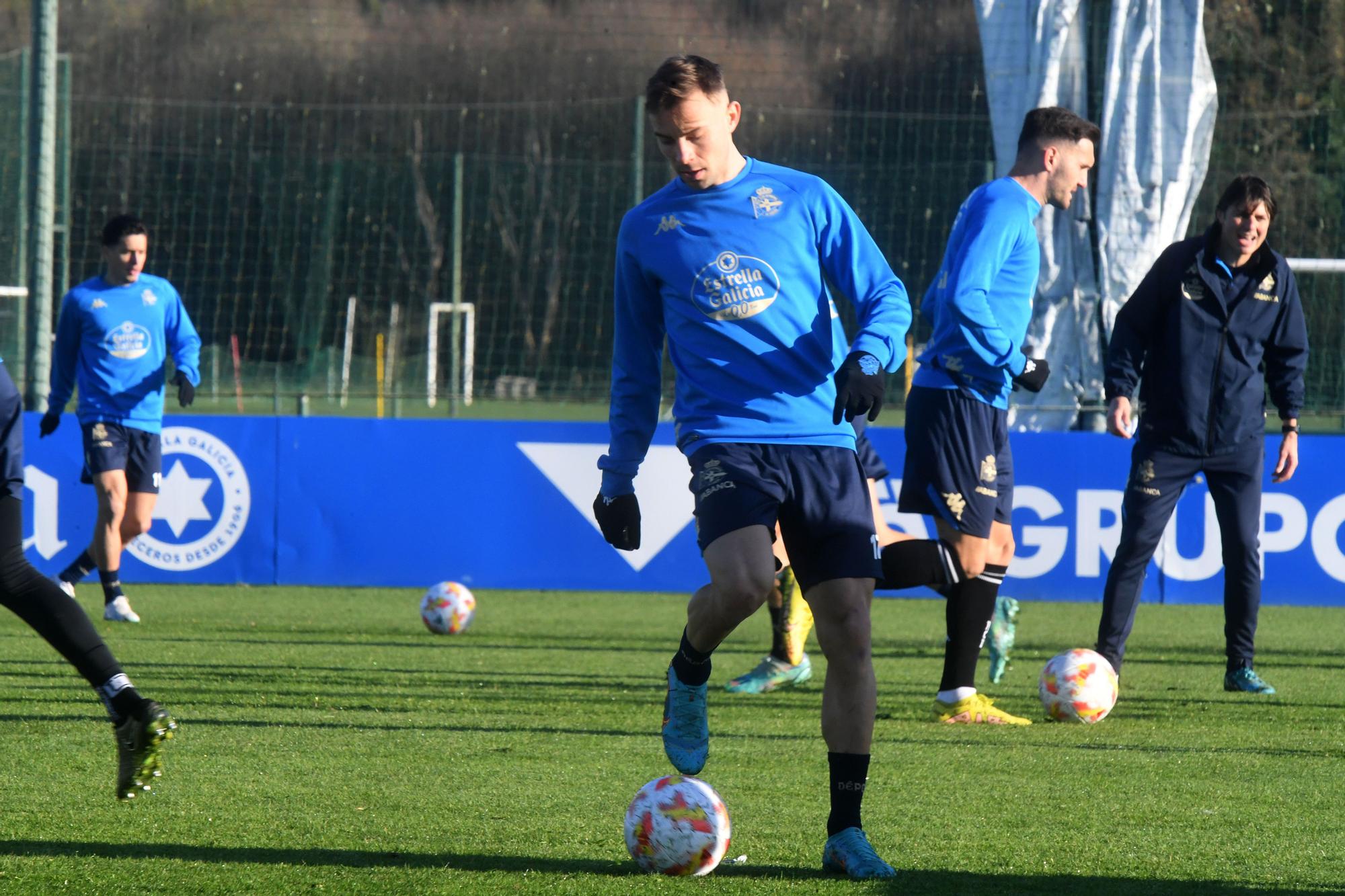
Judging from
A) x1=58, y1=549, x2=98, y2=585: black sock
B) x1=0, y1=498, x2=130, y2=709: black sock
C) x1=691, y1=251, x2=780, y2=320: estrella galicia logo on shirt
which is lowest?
x1=58, y1=549, x2=98, y2=585: black sock

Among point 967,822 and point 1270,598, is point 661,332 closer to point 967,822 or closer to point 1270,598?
point 967,822

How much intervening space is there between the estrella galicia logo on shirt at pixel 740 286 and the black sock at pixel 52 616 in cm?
180

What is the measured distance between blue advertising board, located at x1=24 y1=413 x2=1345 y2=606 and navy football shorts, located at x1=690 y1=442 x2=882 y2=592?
7057mm

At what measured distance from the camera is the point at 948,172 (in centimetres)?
1371

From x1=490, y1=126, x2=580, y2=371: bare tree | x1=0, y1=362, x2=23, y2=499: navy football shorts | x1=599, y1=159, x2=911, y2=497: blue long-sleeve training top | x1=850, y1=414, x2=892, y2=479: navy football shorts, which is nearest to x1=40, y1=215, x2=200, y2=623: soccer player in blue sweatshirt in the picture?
x1=850, y1=414, x2=892, y2=479: navy football shorts

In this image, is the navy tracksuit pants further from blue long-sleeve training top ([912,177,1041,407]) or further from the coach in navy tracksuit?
blue long-sleeve training top ([912,177,1041,407])

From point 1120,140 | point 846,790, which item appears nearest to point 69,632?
point 846,790

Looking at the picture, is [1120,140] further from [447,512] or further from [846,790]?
[846,790]

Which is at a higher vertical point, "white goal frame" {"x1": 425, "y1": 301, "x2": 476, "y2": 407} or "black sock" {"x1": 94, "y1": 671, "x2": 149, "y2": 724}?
"black sock" {"x1": 94, "y1": 671, "x2": 149, "y2": 724}

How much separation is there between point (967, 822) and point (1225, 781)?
108 centimetres

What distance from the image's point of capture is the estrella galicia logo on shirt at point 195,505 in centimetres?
1110

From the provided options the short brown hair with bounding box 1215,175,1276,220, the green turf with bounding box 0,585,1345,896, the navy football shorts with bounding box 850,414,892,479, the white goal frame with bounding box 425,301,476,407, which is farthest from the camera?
the white goal frame with bounding box 425,301,476,407

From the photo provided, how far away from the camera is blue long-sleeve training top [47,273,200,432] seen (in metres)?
9.34

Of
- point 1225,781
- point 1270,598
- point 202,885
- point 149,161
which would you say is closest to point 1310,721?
point 1225,781
